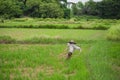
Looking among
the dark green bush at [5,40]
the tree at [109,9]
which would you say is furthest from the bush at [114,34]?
the tree at [109,9]

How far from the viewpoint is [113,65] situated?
8.59m

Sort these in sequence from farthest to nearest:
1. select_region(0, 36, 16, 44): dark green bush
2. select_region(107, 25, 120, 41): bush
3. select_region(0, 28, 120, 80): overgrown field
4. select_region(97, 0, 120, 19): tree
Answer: select_region(97, 0, 120, 19): tree → select_region(107, 25, 120, 41): bush → select_region(0, 36, 16, 44): dark green bush → select_region(0, 28, 120, 80): overgrown field

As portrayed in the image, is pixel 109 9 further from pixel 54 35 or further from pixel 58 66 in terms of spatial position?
pixel 58 66

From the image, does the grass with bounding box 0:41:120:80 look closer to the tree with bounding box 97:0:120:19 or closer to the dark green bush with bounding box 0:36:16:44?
the dark green bush with bounding box 0:36:16:44

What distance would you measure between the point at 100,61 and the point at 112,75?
Answer: 1888mm

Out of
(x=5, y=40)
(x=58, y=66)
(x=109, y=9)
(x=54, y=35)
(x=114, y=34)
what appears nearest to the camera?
(x=58, y=66)

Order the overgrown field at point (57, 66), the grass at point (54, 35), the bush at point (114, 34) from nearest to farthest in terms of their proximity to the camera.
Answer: the overgrown field at point (57, 66) < the bush at point (114, 34) < the grass at point (54, 35)

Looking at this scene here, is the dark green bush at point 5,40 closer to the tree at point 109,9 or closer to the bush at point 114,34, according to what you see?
the bush at point 114,34

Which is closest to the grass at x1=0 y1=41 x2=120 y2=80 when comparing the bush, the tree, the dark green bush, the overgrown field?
the overgrown field

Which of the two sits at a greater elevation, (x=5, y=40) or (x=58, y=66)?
(x=58, y=66)

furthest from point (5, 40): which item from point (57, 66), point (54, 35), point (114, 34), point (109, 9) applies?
point (109, 9)

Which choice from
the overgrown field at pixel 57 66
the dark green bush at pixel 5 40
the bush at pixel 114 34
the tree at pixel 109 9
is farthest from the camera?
the tree at pixel 109 9

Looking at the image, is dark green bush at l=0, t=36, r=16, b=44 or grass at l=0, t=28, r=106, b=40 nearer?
dark green bush at l=0, t=36, r=16, b=44

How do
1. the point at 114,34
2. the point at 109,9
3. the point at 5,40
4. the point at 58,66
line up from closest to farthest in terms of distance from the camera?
the point at 58,66
the point at 5,40
the point at 114,34
the point at 109,9
